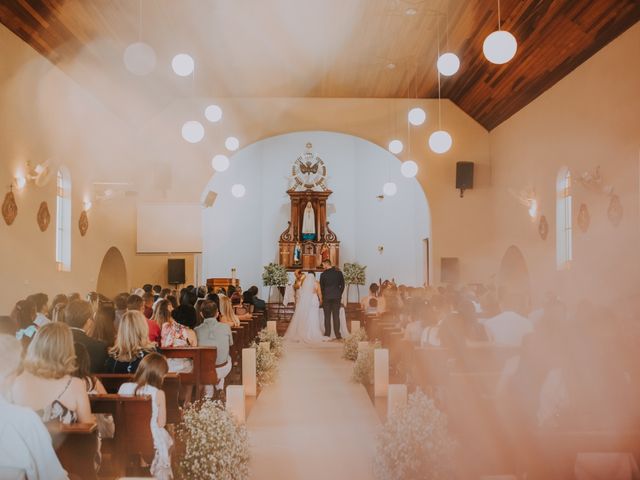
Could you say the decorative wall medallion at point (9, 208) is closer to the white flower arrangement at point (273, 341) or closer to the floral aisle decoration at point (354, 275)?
the white flower arrangement at point (273, 341)

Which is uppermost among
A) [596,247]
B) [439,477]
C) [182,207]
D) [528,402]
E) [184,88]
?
[184,88]

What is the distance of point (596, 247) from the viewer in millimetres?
8750

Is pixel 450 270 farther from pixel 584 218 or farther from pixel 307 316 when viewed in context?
pixel 584 218

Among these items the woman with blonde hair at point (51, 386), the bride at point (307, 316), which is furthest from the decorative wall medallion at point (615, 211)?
the woman with blonde hair at point (51, 386)

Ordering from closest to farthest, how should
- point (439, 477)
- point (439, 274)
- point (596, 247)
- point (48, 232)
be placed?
point (439, 477)
point (596, 247)
point (48, 232)
point (439, 274)

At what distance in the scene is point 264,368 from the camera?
27.0 ft

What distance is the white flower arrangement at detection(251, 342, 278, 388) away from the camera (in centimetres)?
811

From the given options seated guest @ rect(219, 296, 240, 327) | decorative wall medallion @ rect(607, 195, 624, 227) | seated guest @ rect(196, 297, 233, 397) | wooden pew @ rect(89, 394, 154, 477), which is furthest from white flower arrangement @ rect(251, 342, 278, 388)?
decorative wall medallion @ rect(607, 195, 624, 227)

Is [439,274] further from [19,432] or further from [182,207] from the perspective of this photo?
[19,432]

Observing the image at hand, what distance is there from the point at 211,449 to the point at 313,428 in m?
2.14

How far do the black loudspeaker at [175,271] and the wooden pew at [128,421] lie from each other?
925 centimetres

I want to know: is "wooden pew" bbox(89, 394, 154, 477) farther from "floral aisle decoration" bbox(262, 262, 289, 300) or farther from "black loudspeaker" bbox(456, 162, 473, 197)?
"floral aisle decoration" bbox(262, 262, 289, 300)

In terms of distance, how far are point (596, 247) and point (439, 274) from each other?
4581 millimetres

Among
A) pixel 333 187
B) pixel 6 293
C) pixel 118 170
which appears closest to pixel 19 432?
pixel 6 293
